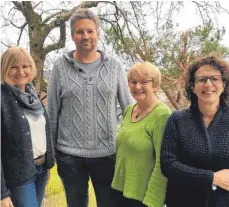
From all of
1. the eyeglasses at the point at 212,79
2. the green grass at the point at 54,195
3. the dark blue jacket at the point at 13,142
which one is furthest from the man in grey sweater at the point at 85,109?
the green grass at the point at 54,195

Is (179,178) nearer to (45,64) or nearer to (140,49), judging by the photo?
(140,49)

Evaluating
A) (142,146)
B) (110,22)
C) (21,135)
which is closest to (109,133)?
(142,146)

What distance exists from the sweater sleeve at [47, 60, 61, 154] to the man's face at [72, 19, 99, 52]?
205 millimetres

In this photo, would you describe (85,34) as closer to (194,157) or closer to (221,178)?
(194,157)

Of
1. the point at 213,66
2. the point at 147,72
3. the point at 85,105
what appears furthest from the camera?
the point at 85,105

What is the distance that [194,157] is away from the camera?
60.4 inches

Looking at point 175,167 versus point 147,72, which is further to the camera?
point 147,72

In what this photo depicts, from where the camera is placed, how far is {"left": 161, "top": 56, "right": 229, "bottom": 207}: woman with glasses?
151 centimetres

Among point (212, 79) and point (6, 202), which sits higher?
point (212, 79)

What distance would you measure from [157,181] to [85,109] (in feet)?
1.69

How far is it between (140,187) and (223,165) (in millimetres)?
390

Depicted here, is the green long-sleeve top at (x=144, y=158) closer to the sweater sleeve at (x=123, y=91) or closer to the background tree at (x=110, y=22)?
the sweater sleeve at (x=123, y=91)

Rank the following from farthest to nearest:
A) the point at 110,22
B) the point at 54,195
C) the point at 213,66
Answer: the point at 110,22 → the point at 54,195 → the point at 213,66

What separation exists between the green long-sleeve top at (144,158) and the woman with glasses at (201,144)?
1.7 inches
